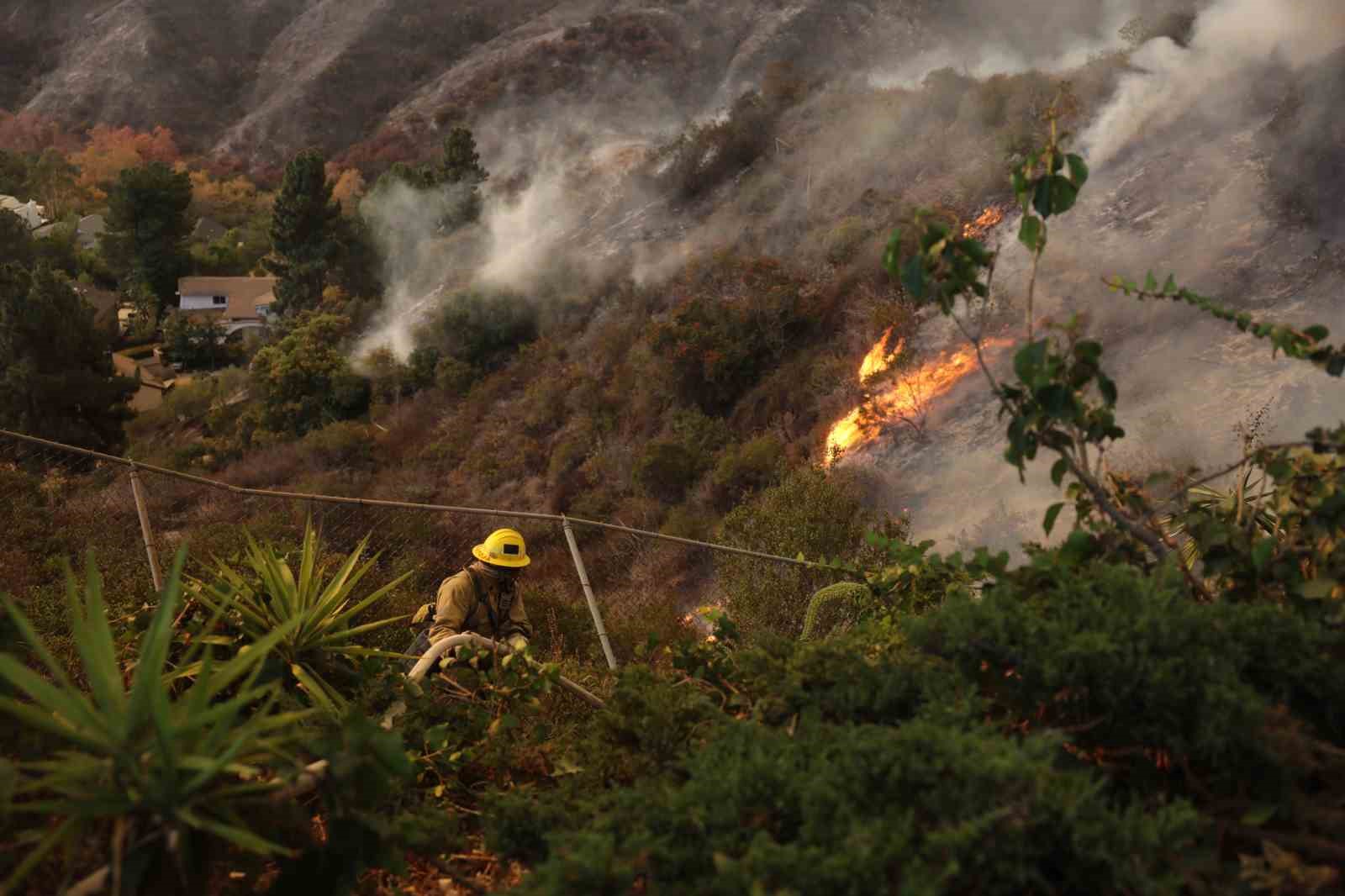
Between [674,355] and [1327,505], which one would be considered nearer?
[1327,505]

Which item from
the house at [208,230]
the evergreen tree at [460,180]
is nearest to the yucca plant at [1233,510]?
the evergreen tree at [460,180]

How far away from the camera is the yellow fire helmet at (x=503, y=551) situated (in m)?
5.22

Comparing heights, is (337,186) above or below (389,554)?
below

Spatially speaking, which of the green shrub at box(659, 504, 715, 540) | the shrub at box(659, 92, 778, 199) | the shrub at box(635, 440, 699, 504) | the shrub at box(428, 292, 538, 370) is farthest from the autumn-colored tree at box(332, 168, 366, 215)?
the green shrub at box(659, 504, 715, 540)

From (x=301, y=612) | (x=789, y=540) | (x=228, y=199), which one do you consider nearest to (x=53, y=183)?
(x=228, y=199)

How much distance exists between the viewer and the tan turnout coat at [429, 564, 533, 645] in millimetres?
4992

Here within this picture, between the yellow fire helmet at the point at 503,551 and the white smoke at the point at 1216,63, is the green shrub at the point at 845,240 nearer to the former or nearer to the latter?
the white smoke at the point at 1216,63

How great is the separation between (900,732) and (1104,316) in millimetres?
12374

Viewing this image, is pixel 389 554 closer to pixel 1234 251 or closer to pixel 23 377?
pixel 1234 251

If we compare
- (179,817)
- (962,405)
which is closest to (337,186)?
(962,405)

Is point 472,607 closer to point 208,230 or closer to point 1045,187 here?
point 1045,187

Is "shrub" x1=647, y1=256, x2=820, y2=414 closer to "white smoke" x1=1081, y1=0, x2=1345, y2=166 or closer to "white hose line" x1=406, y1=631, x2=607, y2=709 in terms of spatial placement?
"white smoke" x1=1081, y1=0, x2=1345, y2=166

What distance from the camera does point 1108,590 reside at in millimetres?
2133

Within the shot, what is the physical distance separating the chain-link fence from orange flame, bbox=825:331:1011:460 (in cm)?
273
